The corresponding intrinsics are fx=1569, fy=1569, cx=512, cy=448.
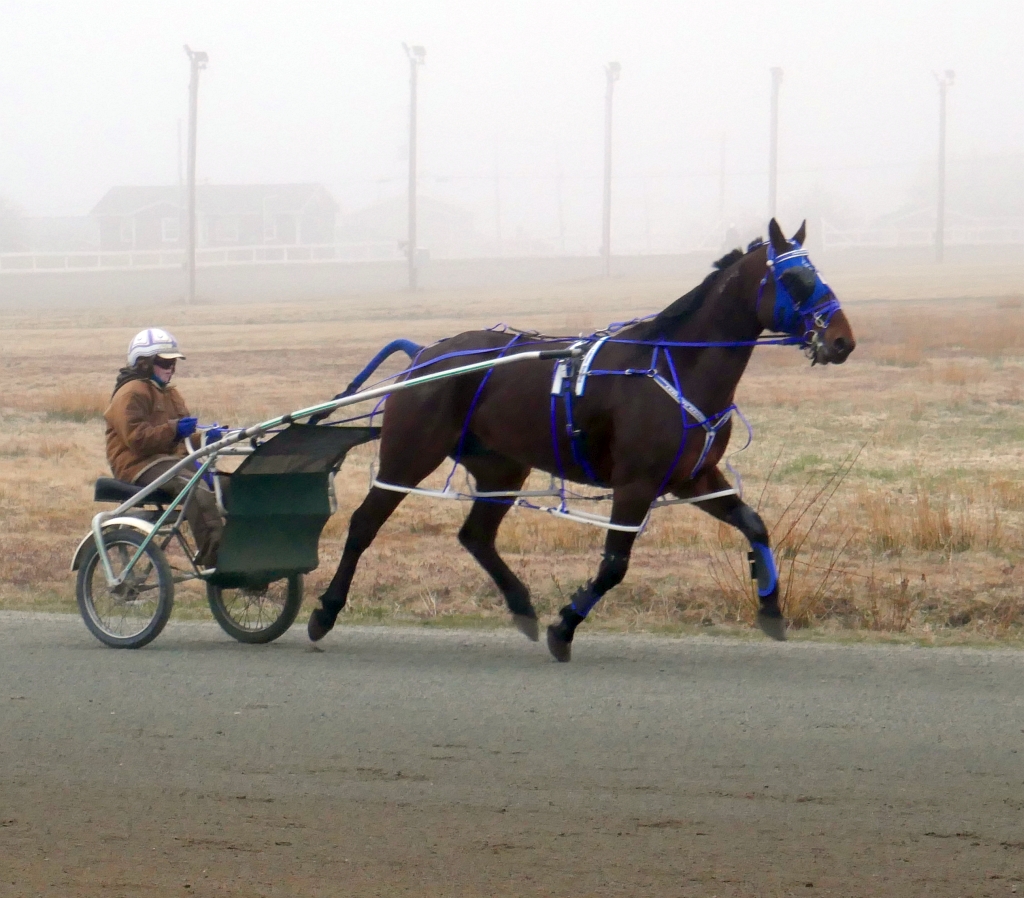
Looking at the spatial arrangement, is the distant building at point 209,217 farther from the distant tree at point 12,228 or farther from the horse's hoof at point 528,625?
the horse's hoof at point 528,625

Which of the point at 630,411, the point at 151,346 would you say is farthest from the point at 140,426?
the point at 630,411

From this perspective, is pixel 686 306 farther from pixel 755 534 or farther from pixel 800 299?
pixel 755 534

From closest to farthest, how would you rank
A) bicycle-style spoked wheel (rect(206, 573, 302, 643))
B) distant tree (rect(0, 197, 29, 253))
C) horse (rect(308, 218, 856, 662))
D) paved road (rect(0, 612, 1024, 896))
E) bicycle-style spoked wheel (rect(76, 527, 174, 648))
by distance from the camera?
paved road (rect(0, 612, 1024, 896)) → horse (rect(308, 218, 856, 662)) → bicycle-style spoked wheel (rect(76, 527, 174, 648)) → bicycle-style spoked wheel (rect(206, 573, 302, 643)) → distant tree (rect(0, 197, 29, 253))

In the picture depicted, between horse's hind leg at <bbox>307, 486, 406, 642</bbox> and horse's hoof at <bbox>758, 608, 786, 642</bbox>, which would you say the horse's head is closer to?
horse's hoof at <bbox>758, 608, 786, 642</bbox>

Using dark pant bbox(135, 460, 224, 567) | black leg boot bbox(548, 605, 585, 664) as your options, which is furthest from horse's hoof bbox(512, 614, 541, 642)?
dark pant bbox(135, 460, 224, 567)

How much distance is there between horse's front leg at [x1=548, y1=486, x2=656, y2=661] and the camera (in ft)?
22.7

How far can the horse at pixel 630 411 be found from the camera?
22.7ft

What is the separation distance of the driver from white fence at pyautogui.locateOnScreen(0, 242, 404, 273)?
62.9 metres

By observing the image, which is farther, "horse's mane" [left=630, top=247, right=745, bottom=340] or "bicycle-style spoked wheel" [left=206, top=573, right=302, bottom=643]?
"bicycle-style spoked wheel" [left=206, top=573, right=302, bottom=643]

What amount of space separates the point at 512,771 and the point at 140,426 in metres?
3.26

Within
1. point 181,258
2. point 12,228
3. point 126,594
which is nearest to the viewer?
point 126,594

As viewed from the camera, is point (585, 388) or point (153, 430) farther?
point (153, 430)

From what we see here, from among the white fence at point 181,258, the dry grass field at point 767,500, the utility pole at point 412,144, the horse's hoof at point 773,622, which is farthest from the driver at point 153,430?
the white fence at point 181,258

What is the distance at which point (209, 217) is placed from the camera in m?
101
